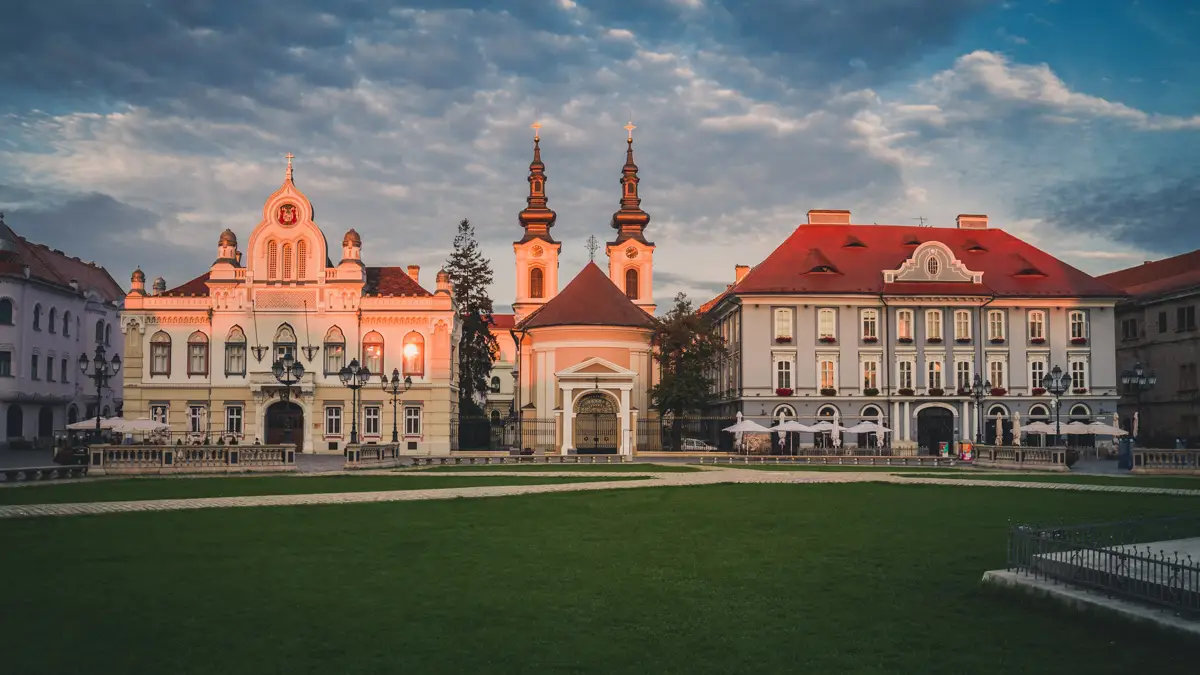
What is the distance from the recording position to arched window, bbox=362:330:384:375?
5741cm

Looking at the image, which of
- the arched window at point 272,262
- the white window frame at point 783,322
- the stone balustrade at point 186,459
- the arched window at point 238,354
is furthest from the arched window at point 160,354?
the white window frame at point 783,322

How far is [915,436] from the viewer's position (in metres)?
57.4

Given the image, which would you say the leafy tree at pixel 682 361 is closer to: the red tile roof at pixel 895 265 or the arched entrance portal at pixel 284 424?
the red tile roof at pixel 895 265

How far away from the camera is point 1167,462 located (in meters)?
37.5

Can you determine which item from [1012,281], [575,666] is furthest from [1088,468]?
[575,666]

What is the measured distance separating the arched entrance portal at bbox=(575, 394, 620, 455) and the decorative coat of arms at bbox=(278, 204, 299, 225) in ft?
60.9

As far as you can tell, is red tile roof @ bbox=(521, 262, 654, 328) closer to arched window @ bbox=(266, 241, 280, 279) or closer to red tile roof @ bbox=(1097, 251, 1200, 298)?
arched window @ bbox=(266, 241, 280, 279)

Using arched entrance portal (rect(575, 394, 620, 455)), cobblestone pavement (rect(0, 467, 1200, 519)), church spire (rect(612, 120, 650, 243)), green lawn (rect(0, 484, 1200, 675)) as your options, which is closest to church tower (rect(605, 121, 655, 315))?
church spire (rect(612, 120, 650, 243))

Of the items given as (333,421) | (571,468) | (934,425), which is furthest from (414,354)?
(934,425)

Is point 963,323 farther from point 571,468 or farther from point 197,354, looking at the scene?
point 197,354

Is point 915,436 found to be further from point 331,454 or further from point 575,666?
point 575,666

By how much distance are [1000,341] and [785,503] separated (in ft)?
130

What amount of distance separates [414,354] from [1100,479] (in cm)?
3559

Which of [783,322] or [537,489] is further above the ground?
[783,322]
